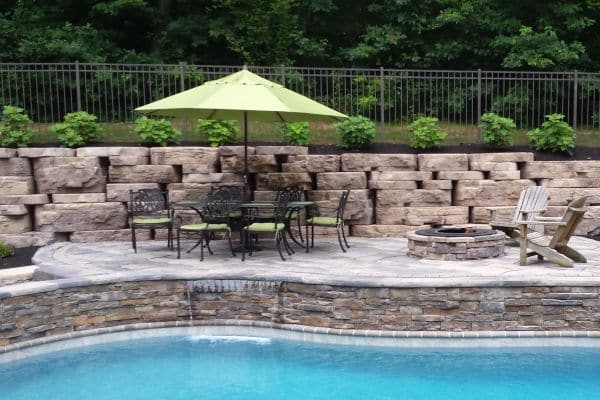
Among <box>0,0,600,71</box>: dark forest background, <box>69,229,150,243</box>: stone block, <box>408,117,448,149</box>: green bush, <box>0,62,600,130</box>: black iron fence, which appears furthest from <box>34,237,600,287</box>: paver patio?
<box>0,0,600,71</box>: dark forest background

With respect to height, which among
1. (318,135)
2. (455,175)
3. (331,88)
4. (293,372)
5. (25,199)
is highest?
(331,88)

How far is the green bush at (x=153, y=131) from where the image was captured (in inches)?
384

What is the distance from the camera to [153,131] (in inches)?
385

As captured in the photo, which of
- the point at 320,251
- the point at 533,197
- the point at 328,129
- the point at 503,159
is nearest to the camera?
the point at 533,197

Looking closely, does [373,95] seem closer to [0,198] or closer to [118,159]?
[118,159]

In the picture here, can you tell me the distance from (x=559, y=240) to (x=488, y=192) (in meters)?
2.81

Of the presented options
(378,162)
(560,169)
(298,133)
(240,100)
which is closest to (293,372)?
(240,100)

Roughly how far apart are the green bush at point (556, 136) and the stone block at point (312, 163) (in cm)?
355

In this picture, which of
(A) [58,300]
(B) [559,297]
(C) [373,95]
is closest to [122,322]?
(A) [58,300]

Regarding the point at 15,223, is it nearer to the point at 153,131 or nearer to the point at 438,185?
the point at 153,131

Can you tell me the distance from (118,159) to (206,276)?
3.53 metres

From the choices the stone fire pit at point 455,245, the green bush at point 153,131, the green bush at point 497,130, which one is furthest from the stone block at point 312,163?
the green bush at point 497,130

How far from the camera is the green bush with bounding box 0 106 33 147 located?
9.45m

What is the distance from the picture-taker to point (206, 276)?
669cm
